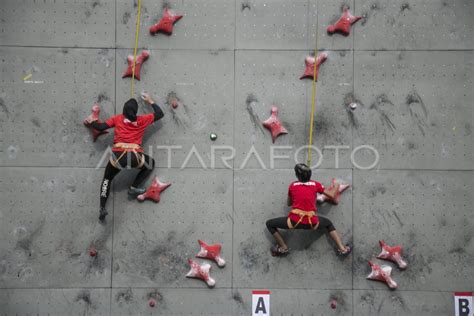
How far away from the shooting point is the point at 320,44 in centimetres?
511

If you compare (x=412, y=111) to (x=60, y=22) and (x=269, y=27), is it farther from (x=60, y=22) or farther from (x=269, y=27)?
(x=60, y=22)

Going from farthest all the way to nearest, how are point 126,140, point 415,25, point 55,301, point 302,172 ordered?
point 415,25
point 55,301
point 126,140
point 302,172

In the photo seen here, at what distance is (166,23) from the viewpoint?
16.5ft

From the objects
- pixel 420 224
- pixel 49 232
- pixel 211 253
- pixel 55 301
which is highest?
pixel 420 224

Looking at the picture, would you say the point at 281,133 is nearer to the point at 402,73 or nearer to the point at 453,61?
the point at 402,73

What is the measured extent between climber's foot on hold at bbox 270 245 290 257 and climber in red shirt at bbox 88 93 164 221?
5.00 feet

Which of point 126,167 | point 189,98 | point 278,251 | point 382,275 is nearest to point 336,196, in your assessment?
point 278,251

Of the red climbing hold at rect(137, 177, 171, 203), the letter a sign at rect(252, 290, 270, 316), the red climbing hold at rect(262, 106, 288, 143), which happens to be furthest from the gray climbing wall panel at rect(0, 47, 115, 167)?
the letter a sign at rect(252, 290, 270, 316)

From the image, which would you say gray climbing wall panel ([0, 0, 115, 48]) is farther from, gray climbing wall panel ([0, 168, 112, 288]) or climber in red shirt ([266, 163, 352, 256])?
climber in red shirt ([266, 163, 352, 256])

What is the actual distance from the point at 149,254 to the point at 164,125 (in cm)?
133

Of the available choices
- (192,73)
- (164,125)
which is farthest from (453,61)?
(164,125)

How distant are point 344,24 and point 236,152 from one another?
1.72 meters

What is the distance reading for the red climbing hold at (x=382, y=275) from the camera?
497cm

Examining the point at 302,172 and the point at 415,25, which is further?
the point at 415,25
